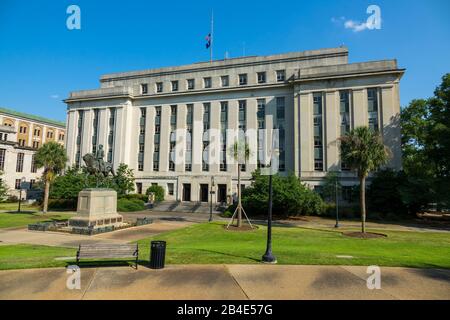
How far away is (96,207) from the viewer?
21.6 metres

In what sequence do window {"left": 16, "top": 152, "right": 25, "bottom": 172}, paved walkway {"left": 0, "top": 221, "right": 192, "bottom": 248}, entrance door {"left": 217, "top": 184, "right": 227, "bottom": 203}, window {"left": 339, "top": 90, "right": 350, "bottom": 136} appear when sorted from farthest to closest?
Answer: window {"left": 16, "top": 152, "right": 25, "bottom": 172} < entrance door {"left": 217, "top": 184, "right": 227, "bottom": 203} < window {"left": 339, "top": 90, "right": 350, "bottom": 136} < paved walkway {"left": 0, "top": 221, "right": 192, "bottom": 248}

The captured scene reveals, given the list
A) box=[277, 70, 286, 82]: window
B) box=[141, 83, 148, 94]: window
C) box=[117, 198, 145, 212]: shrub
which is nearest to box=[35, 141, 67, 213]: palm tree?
box=[117, 198, 145, 212]: shrub

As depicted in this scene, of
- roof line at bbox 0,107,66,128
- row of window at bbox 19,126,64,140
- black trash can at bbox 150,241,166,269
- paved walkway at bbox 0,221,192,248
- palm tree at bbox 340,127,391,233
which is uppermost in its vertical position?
roof line at bbox 0,107,66,128

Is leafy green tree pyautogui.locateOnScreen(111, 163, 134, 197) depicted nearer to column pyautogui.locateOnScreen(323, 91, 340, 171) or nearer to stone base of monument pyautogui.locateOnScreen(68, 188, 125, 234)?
stone base of monument pyautogui.locateOnScreen(68, 188, 125, 234)

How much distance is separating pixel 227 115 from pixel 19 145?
5539 centimetres

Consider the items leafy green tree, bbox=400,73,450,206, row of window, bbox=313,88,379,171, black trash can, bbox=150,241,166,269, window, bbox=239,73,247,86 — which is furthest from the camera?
window, bbox=239,73,247,86

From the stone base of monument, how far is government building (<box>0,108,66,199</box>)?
81.1 feet

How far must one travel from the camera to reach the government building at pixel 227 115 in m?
40.9

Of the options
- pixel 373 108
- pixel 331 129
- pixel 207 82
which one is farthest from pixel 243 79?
pixel 373 108

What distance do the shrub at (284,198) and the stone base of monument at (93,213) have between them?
1720 centimetres

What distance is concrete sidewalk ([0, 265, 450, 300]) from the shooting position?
732 cm

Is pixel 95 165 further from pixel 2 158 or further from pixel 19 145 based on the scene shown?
pixel 19 145

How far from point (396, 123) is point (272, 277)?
131 ft
